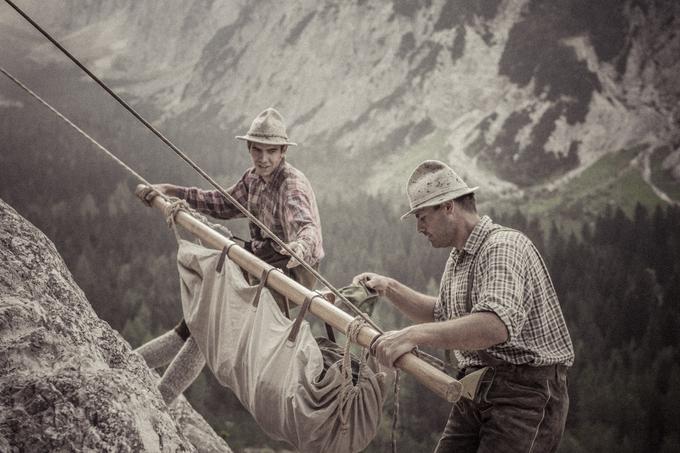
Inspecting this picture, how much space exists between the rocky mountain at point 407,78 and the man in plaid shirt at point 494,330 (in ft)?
13.8

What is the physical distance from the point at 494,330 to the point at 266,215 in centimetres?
157

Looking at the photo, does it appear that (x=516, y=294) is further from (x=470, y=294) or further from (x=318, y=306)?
(x=318, y=306)

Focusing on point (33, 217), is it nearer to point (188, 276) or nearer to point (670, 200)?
point (188, 276)

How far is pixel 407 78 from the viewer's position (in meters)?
6.96

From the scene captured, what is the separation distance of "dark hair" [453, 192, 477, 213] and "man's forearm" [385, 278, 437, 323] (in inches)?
15.6

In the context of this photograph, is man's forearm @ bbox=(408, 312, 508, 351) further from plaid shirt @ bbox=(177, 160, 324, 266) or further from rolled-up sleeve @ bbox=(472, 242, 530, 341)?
plaid shirt @ bbox=(177, 160, 324, 266)

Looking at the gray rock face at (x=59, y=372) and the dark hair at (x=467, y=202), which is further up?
the dark hair at (x=467, y=202)

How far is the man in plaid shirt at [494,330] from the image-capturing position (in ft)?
5.22

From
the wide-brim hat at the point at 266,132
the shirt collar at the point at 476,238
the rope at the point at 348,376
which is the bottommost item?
the rope at the point at 348,376

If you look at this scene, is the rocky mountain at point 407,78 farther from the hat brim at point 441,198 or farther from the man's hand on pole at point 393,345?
the man's hand on pole at point 393,345

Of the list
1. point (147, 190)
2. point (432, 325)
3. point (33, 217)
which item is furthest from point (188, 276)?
point (33, 217)

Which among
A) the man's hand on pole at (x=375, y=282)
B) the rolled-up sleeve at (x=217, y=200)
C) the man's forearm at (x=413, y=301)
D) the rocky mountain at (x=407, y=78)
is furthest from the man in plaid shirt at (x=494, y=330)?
the rocky mountain at (x=407, y=78)

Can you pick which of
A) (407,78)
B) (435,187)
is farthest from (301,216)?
(407,78)

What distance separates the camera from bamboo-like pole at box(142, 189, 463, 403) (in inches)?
59.2
